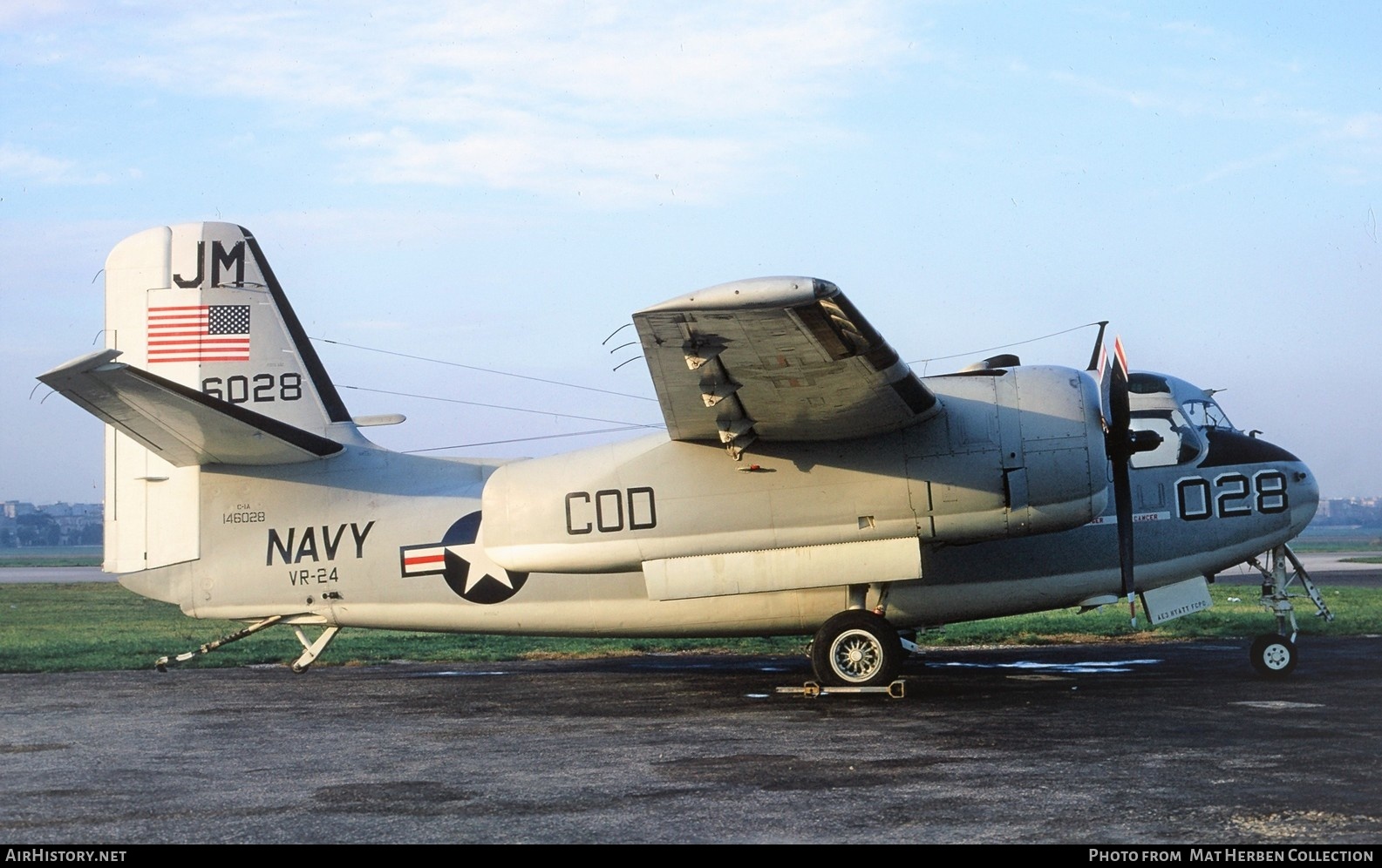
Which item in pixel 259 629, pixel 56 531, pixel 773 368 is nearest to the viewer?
pixel 773 368

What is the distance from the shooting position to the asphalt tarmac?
660 centimetres

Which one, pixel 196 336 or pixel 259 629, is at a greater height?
pixel 196 336

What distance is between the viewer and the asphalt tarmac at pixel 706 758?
6602 millimetres

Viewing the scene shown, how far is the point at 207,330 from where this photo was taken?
14.5 meters

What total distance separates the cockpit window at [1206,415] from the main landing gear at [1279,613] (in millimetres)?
1520

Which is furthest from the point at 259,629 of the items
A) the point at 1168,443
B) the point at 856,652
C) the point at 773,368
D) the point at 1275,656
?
the point at 1275,656

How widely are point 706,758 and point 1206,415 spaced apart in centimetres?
822

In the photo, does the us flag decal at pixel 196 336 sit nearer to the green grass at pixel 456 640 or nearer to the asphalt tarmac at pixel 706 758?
the asphalt tarmac at pixel 706 758

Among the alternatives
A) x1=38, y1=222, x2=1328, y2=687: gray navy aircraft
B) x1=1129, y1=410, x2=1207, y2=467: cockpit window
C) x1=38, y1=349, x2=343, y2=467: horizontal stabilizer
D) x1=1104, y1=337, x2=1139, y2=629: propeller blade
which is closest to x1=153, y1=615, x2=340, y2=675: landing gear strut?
x1=38, y1=222, x2=1328, y2=687: gray navy aircraft

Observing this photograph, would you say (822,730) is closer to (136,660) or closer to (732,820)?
(732,820)

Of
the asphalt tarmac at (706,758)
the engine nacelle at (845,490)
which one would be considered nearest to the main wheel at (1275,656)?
the asphalt tarmac at (706,758)

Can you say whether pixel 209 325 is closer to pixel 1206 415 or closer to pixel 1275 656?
pixel 1206 415

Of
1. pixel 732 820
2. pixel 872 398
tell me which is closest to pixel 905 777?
pixel 732 820

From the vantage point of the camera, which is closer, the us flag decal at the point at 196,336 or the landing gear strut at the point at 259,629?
the landing gear strut at the point at 259,629
